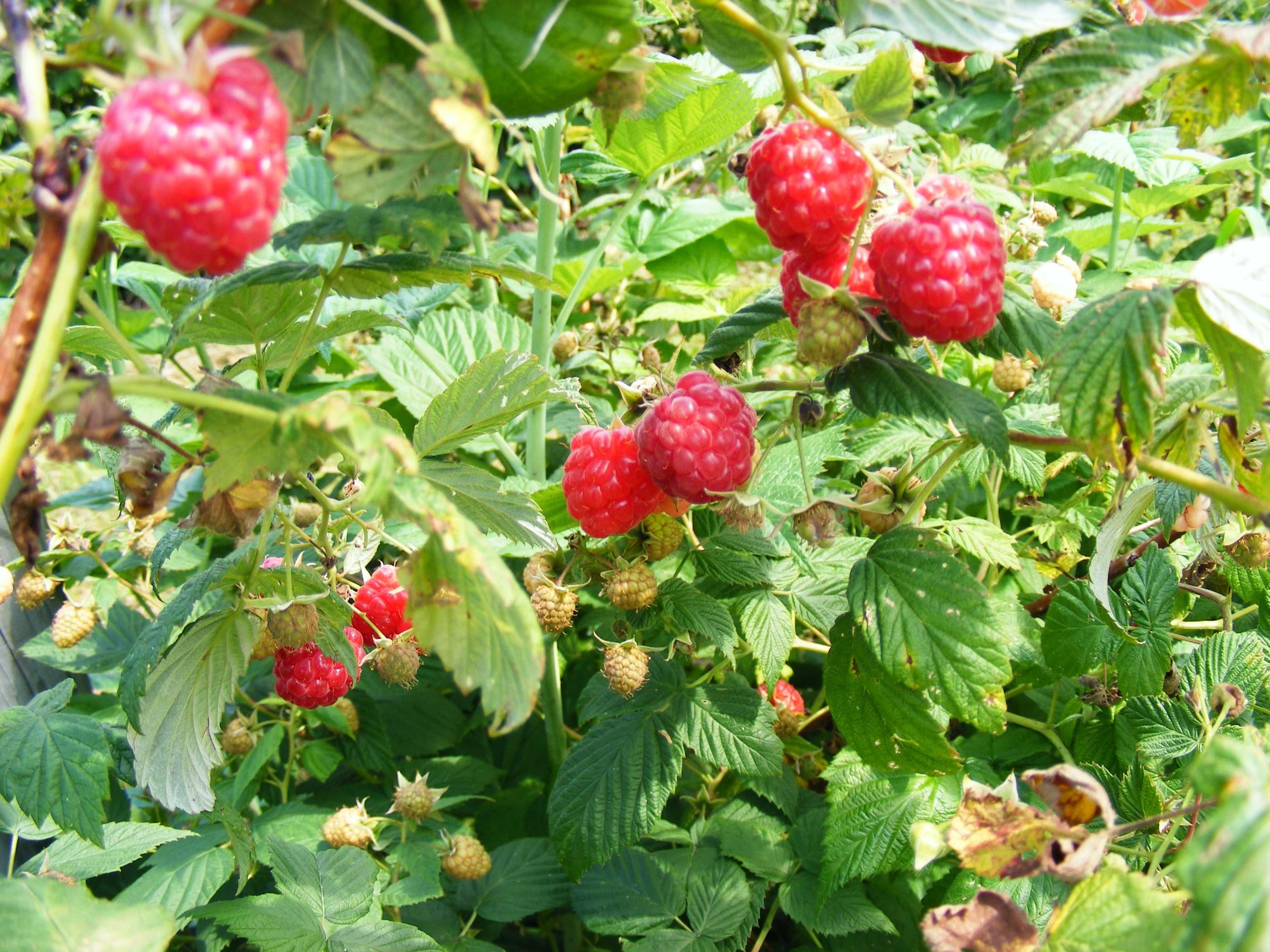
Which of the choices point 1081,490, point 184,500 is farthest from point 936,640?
point 184,500

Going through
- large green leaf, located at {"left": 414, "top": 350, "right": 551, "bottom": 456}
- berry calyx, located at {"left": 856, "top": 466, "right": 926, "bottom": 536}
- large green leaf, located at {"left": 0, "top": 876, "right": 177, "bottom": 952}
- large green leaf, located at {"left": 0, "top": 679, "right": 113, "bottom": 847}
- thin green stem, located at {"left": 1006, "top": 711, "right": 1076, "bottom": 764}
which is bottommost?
thin green stem, located at {"left": 1006, "top": 711, "right": 1076, "bottom": 764}

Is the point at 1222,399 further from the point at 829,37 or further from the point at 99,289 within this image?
the point at 99,289

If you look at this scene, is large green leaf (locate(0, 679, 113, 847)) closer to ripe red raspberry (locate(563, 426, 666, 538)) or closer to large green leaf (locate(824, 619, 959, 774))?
ripe red raspberry (locate(563, 426, 666, 538))

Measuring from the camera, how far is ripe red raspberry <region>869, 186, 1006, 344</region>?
2.18 ft

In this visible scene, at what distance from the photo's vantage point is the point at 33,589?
1.43m

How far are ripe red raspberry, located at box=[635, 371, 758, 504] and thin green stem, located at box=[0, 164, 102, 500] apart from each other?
48 cm

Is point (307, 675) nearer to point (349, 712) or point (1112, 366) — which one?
point (349, 712)

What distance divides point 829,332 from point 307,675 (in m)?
0.65

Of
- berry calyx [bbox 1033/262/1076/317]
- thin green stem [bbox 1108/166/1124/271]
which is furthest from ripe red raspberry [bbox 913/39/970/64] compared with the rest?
thin green stem [bbox 1108/166/1124/271]

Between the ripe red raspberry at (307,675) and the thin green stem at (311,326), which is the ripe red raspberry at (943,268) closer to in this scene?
the thin green stem at (311,326)

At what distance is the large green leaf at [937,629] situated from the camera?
786mm

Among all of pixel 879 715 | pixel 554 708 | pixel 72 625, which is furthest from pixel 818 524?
pixel 72 625

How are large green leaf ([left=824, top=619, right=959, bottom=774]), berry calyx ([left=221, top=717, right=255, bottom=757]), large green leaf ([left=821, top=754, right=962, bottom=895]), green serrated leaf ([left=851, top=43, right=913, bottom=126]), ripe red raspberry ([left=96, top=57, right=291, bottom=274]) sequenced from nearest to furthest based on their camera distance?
1. ripe red raspberry ([left=96, top=57, right=291, bottom=274])
2. green serrated leaf ([left=851, top=43, right=913, bottom=126])
3. large green leaf ([left=824, top=619, right=959, bottom=774])
4. large green leaf ([left=821, top=754, right=962, bottom=895])
5. berry calyx ([left=221, top=717, right=255, bottom=757])

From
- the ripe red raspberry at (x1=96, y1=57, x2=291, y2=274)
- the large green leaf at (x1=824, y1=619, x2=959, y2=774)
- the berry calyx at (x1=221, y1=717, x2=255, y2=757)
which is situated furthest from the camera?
→ the berry calyx at (x1=221, y1=717, x2=255, y2=757)
